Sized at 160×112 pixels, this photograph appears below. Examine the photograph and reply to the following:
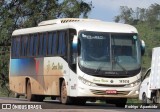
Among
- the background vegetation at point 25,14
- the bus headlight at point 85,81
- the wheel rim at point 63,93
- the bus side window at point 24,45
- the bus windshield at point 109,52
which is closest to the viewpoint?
the bus headlight at point 85,81

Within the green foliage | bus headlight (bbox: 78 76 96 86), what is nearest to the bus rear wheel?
bus headlight (bbox: 78 76 96 86)

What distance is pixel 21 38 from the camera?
101 ft

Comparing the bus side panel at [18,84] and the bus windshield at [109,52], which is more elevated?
the bus windshield at [109,52]

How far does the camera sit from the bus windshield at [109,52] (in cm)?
2459

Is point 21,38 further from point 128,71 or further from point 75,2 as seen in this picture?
point 75,2

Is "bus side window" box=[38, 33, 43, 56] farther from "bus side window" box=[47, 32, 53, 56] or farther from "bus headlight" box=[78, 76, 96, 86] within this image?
"bus headlight" box=[78, 76, 96, 86]

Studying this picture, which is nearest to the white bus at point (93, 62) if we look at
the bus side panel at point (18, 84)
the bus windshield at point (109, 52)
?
the bus windshield at point (109, 52)

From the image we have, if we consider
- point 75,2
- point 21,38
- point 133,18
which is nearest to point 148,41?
point 133,18

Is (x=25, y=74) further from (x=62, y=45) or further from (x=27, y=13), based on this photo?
(x=27, y=13)

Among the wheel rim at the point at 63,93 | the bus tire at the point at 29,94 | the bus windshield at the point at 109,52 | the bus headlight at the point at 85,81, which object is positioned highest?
the bus windshield at the point at 109,52

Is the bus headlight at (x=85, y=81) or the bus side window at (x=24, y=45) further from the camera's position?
the bus side window at (x=24, y=45)

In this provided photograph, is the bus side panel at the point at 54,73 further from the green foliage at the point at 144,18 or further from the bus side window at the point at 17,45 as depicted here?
the green foliage at the point at 144,18

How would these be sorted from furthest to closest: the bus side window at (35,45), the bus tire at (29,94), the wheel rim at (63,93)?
the bus tire at (29,94) < the bus side window at (35,45) < the wheel rim at (63,93)

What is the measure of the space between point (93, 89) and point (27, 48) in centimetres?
640
